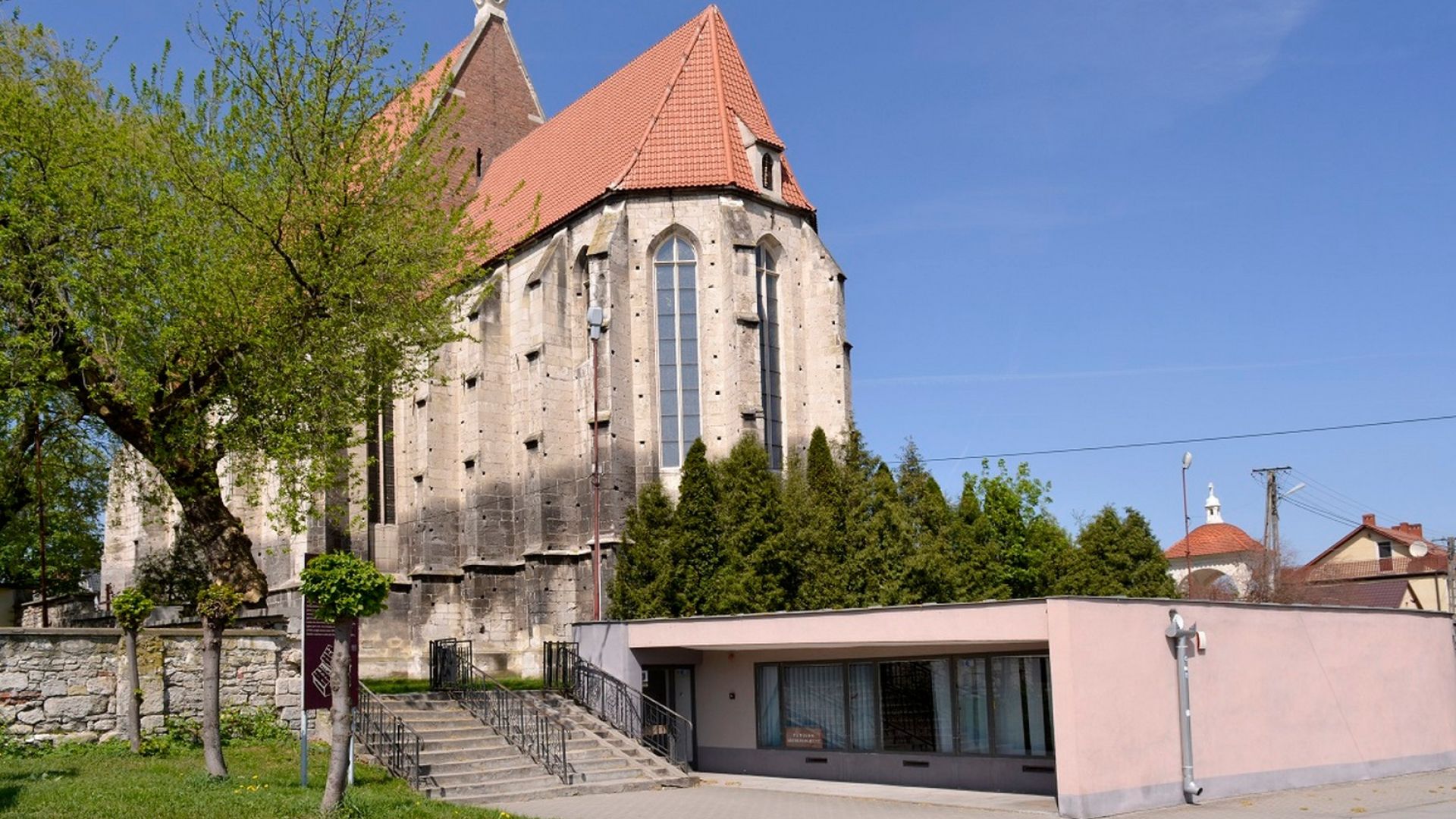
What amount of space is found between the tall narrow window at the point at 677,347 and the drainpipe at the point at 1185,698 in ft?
59.2

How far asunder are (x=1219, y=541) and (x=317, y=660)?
69241 millimetres

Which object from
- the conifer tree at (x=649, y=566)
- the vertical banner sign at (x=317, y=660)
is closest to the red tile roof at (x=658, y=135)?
the conifer tree at (x=649, y=566)

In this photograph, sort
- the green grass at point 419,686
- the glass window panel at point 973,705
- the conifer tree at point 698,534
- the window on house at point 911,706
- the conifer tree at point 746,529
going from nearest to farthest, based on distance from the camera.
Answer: the window on house at point 911,706 → the glass window panel at point 973,705 → the green grass at point 419,686 → the conifer tree at point 746,529 → the conifer tree at point 698,534

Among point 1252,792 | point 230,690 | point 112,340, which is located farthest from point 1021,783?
point 112,340

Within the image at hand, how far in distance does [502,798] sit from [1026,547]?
24555 mm

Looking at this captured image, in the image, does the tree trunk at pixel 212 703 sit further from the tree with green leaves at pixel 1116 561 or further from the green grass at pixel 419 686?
the tree with green leaves at pixel 1116 561

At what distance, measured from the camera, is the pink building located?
1620 centimetres

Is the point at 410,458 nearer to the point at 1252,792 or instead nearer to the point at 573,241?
the point at 573,241

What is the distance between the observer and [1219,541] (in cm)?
7719

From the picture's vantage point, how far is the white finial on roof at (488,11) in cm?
4719

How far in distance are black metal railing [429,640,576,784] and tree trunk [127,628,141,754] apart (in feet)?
16.0

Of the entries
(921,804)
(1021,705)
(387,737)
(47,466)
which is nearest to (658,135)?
(47,466)

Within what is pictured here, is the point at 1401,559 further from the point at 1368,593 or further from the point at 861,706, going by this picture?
the point at 861,706

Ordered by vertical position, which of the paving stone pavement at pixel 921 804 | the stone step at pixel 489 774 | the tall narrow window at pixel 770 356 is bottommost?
the paving stone pavement at pixel 921 804
